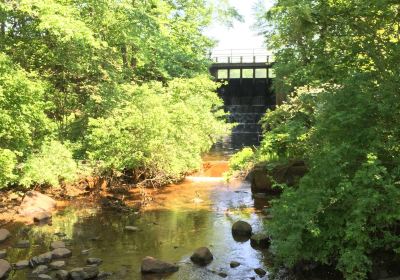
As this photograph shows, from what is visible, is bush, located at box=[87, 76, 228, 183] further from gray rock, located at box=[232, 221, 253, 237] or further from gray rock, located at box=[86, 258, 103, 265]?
gray rock, located at box=[86, 258, 103, 265]

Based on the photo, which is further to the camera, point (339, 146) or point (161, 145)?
point (161, 145)

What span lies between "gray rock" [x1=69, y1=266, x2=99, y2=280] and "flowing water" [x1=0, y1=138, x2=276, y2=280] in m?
0.36

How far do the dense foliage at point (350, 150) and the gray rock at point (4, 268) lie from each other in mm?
5104

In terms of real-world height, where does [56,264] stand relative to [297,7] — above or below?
below

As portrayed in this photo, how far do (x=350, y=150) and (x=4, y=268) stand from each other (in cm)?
684

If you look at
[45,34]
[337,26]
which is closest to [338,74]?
[337,26]

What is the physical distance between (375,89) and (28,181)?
9756 millimetres

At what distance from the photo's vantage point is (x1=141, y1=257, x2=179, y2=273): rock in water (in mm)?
8688

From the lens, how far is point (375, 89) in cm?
778

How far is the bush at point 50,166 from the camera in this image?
12.9 metres

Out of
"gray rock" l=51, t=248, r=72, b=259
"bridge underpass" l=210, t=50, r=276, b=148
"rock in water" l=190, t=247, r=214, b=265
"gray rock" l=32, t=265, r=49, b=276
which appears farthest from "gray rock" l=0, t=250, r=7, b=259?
"bridge underpass" l=210, t=50, r=276, b=148

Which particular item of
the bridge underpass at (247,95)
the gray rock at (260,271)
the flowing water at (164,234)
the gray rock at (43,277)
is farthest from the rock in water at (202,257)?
the bridge underpass at (247,95)

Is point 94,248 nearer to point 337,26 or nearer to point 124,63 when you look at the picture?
point 337,26

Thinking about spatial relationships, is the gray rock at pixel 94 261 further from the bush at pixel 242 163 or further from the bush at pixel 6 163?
the bush at pixel 242 163
